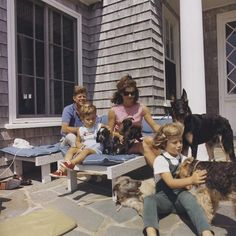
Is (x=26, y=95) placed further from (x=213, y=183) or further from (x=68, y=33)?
(x=213, y=183)

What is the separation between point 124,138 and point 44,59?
7.93 feet

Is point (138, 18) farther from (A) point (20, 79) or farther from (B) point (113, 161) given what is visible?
(B) point (113, 161)

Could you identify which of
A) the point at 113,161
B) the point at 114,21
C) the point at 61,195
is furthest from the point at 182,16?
the point at 61,195

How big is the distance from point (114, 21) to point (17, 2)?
1.89 m

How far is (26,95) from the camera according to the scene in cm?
459

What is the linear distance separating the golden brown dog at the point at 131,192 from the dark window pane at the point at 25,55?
8.32ft

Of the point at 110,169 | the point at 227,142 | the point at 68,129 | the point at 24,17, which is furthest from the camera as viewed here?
the point at 24,17

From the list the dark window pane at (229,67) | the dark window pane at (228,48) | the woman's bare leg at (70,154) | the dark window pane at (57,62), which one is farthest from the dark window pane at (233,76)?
the woman's bare leg at (70,154)

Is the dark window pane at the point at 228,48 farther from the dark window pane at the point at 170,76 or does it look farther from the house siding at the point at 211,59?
the dark window pane at the point at 170,76

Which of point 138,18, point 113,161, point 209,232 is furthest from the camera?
point 138,18

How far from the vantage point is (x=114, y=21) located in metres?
5.66

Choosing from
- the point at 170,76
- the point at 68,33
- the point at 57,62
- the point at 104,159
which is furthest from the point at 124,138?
the point at 170,76

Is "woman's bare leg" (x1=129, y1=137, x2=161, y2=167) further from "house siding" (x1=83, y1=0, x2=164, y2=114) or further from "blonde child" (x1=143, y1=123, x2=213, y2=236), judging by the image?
"house siding" (x1=83, y1=0, x2=164, y2=114)

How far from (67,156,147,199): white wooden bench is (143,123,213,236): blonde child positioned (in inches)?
24.6
